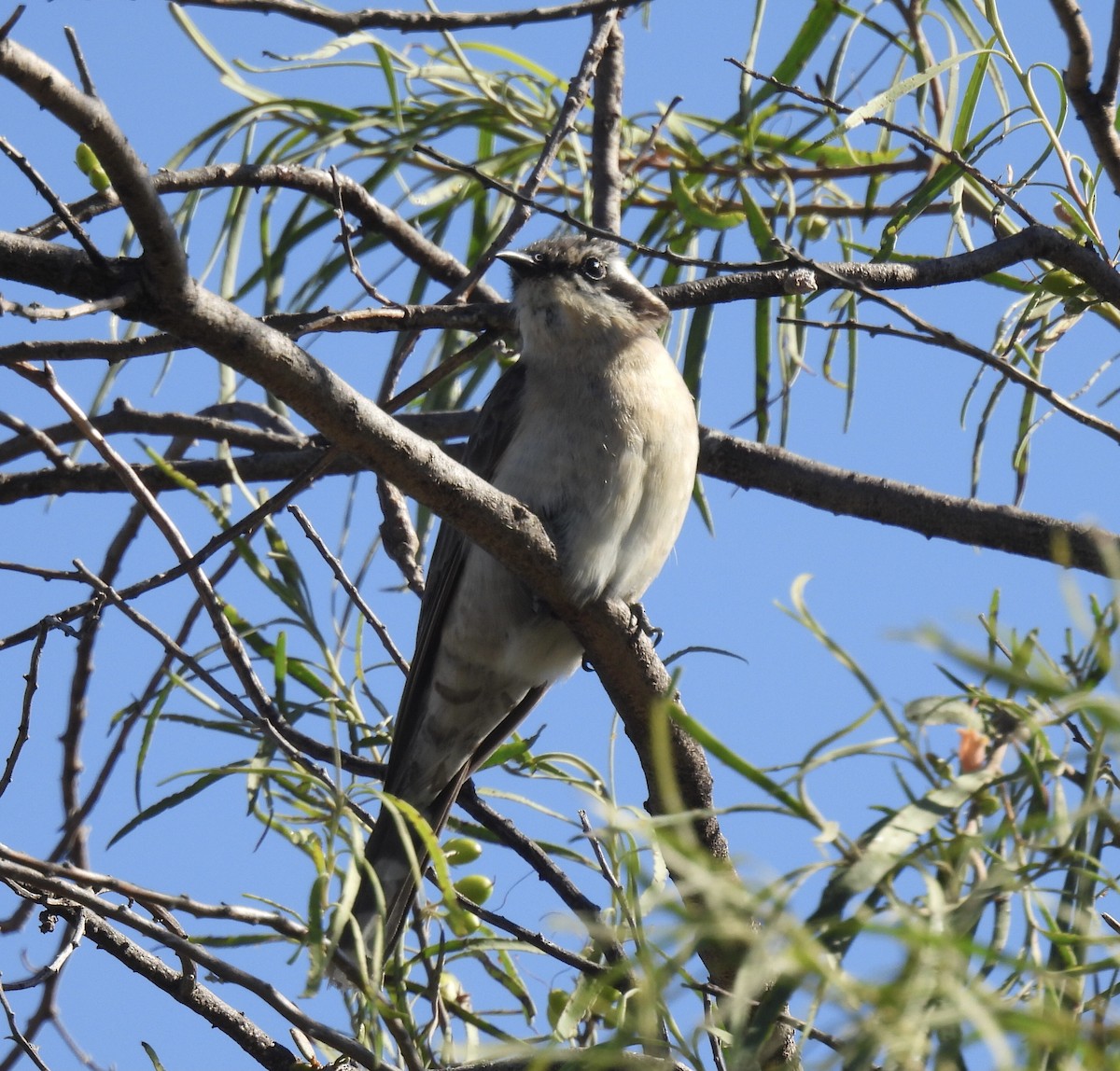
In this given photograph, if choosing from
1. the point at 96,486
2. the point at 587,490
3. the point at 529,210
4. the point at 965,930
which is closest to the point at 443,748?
the point at 587,490

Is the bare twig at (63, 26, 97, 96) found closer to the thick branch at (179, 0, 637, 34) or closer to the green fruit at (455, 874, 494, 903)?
the thick branch at (179, 0, 637, 34)

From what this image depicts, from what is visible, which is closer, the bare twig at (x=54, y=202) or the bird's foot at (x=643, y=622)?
the bare twig at (x=54, y=202)

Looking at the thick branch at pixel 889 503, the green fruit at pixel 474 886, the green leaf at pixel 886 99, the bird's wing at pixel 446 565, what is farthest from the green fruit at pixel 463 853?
the green leaf at pixel 886 99

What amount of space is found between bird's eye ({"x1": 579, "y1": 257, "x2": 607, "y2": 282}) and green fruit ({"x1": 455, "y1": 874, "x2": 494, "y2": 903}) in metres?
2.29

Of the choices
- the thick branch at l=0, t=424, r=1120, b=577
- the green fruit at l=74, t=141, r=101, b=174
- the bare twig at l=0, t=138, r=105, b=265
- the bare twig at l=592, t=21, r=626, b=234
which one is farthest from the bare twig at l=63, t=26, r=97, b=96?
the bare twig at l=592, t=21, r=626, b=234

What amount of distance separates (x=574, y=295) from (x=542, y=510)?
0.92 metres

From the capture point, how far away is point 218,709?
306cm

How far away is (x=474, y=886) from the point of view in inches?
137

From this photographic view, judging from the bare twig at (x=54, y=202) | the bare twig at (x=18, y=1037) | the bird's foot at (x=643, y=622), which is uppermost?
the bird's foot at (x=643, y=622)

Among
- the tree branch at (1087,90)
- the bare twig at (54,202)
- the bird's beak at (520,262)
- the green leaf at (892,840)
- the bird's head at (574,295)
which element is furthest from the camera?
the bird's beak at (520,262)

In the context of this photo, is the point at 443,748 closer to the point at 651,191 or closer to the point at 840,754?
the point at 651,191

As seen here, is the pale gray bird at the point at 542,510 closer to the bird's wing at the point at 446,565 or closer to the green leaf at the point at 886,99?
the bird's wing at the point at 446,565

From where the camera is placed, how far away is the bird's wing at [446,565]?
4.53m

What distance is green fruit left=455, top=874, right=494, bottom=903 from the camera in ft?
11.4
